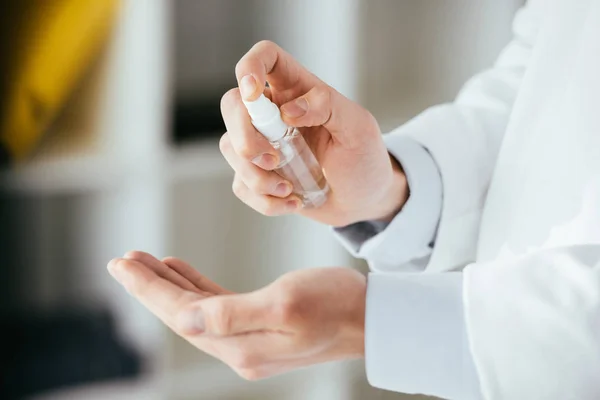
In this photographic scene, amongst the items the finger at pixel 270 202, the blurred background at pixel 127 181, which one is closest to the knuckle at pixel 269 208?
the finger at pixel 270 202

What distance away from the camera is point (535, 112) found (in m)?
0.60

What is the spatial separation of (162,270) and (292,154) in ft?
0.37

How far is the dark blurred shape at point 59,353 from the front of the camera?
103 centimetres

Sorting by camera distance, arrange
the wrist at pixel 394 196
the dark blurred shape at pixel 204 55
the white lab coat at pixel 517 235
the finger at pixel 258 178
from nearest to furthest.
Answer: the white lab coat at pixel 517 235 < the finger at pixel 258 178 < the wrist at pixel 394 196 < the dark blurred shape at pixel 204 55

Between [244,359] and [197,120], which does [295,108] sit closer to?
[244,359]

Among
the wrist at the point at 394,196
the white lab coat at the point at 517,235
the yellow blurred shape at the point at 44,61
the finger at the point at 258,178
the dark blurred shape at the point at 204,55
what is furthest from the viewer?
the dark blurred shape at the point at 204,55

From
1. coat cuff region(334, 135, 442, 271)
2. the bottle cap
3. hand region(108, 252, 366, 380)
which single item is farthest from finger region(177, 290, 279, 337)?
coat cuff region(334, 135, 442, 271)

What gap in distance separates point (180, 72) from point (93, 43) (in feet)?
0.57

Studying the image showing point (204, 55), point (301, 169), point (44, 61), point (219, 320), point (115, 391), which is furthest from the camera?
point (204, 55)

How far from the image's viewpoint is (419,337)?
1.45ft

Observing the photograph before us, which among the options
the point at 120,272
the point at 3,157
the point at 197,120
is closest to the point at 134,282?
the point at 120,272

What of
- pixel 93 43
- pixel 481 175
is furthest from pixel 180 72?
pixel 481 175

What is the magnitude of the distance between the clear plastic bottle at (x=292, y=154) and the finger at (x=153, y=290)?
104 mm

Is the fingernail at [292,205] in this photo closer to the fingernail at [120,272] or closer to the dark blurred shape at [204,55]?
the fingernail at [120,272]
